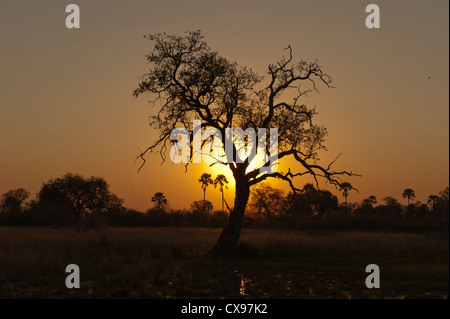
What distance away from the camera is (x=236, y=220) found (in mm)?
28453

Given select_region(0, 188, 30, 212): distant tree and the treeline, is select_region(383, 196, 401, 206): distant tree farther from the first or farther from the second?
select_region(0, 188, 30, 212): distant tree

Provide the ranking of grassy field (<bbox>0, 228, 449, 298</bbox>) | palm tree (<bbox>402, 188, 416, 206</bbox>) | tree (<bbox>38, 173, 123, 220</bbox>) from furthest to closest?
palm tree (<bbox>402, 188, 416, 206</bbox>), tree (<bbox>38, 173, 123, 220</bbox>), grassy field (<bbox>0, 228, 449, 298</bbox>)

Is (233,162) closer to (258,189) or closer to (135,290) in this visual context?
(135,290)

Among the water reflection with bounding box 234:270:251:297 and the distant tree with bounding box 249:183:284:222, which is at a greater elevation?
the distant tree with bounding box 249:183:284:222

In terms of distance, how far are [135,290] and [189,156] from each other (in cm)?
1369

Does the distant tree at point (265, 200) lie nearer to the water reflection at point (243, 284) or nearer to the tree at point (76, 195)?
the tree at point (76, 195)

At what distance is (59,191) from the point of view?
262 feet

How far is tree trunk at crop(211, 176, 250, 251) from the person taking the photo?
2754 centimetres

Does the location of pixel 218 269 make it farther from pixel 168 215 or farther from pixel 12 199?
pixel 12 199

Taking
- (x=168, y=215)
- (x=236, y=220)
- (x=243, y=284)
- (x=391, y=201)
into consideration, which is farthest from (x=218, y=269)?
(x=391, y=201)

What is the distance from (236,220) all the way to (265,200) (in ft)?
207

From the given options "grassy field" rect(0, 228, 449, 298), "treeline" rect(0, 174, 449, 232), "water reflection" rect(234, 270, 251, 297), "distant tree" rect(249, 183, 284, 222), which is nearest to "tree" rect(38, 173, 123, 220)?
"treeline" rect(0, 174, 449, 232)

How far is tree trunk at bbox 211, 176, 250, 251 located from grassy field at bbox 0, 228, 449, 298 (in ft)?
2.41

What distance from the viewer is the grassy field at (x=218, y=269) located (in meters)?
A: 15.7
